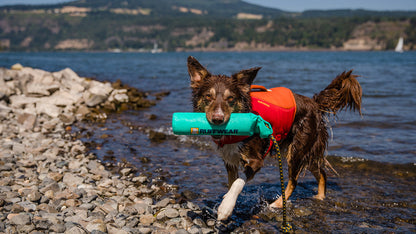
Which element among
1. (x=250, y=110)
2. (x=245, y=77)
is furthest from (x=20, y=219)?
(x=245, y=77)

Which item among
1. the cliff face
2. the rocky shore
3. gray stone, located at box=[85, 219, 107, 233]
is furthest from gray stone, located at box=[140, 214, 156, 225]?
the cliff face

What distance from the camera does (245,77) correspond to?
492cm

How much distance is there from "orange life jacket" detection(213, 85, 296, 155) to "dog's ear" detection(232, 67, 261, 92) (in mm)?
307

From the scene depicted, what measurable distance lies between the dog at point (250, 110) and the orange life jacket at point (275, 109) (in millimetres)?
145

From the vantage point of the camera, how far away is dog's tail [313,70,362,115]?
5961 millimetres

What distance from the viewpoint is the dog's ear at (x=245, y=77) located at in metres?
4.84

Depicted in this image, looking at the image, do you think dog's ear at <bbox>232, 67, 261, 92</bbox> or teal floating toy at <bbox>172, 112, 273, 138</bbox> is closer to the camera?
teal floating toy at <bbox>172, 112, 273, 138</bbox>

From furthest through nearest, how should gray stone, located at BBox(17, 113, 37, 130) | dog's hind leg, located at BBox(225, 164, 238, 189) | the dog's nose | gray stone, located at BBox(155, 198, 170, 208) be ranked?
gray stone, located at BBox(17, 113, 37, 130) → gray stone, located at BBox(155, 198, 170, 208) → dog's hind leg, located at BBox(225, 164, 238, 189) → the dog's nose

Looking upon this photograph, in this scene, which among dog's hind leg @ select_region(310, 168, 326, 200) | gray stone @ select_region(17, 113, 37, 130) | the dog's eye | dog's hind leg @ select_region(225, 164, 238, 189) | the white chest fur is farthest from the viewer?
gray stone @ select_region(17, 113, 37, 130)

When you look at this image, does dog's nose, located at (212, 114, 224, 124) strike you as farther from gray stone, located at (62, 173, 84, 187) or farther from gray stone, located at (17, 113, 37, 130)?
gray stone, located at (17, 113, 37, 130)

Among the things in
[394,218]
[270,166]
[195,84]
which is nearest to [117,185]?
[195,84]

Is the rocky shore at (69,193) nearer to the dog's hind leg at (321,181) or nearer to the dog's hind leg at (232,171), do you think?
the dog's hind leg at (232,171)

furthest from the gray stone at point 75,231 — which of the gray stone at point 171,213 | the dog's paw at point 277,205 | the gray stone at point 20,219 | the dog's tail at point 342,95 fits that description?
the dog's tail at point 342,95

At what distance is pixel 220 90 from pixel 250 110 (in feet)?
1.95
